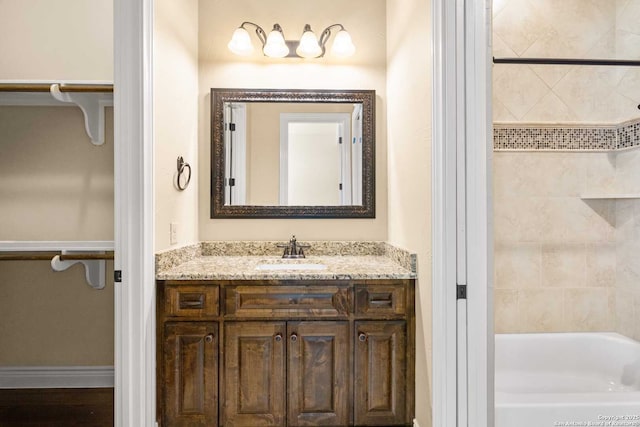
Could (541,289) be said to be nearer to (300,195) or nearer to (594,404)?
(594,404)

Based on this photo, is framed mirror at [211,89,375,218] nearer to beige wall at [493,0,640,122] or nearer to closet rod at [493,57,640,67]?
beige wall at [493,0,640,122]

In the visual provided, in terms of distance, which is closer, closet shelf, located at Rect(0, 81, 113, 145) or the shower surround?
closet shelf, located at Rect(0, 81, 113, 145)

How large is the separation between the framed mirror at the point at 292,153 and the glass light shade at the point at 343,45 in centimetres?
25

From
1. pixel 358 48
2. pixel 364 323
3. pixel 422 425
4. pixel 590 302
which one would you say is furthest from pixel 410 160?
pixel 590 302

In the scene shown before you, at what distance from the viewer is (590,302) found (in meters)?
2.35

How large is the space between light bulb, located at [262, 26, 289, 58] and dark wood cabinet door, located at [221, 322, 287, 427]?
174 centimetres

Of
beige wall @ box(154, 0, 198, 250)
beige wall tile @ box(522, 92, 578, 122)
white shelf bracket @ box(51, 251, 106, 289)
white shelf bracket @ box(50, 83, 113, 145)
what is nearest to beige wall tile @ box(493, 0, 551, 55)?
beige wall tile @ box(522, 92, 578, 122)

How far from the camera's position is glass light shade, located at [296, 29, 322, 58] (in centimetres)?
253

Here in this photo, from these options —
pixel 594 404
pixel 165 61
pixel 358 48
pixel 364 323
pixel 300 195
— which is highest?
pixel 358 48

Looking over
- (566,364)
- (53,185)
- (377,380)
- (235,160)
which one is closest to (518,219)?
(566,364)

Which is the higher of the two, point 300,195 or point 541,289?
point 300,195

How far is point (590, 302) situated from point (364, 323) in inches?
58.9

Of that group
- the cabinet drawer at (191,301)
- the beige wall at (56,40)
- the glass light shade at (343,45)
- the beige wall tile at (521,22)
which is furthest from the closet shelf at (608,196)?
the beige wall at (56,40)

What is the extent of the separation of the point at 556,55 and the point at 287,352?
2376 millimetres
